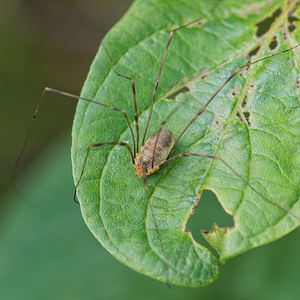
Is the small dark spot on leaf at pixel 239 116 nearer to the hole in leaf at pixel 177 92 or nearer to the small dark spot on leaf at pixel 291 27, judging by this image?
the hole in leaf at pixel 177 92

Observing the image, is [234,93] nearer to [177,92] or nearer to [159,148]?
[177,92]

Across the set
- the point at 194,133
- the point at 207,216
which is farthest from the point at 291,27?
the point at 207,216

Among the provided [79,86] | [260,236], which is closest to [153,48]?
[260,236]

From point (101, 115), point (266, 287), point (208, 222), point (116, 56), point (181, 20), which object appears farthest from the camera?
point (208, 222)

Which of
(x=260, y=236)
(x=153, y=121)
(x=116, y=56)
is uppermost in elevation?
(x=116, y=56)

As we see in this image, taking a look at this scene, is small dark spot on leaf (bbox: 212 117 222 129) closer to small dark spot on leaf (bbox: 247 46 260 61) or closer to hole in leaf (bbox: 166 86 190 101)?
hole in leaf (bbox: 166 86 190 101)

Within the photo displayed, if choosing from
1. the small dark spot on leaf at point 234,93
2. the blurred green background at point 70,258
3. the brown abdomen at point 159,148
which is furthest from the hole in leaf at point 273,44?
the blurred green background at point 70,258

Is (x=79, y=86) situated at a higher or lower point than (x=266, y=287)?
higher

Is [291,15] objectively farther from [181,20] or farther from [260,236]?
[260,236]
